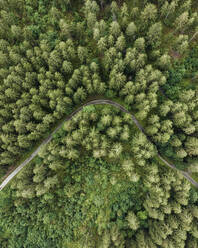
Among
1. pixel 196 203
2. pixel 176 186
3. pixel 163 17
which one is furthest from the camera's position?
pixel 163 17

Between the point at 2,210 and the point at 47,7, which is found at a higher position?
the point at 47,7

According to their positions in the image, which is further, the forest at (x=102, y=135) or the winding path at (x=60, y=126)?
the winding path at (x=60, y=126)

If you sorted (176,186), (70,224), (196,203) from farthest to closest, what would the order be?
(70,224) < (196,203) < (176,186)

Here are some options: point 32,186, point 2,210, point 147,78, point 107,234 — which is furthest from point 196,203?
point 2,210

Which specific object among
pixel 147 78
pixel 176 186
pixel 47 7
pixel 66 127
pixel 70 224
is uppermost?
pixel 47 7

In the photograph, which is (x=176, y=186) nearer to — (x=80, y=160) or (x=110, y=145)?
(x=110, y=145)

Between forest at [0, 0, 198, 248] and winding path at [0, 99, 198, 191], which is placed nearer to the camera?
forest at [0, 0, 198, 248]

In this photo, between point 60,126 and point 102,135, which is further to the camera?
point 60,126

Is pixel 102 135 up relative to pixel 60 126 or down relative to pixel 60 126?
up
